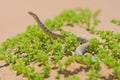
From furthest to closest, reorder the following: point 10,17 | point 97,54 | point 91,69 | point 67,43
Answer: point 10,17 → point 67,43 → point 97,54 → point 91,69

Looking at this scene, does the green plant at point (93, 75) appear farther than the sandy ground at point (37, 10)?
No

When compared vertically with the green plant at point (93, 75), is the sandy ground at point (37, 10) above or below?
above

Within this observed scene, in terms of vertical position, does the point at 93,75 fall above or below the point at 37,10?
below

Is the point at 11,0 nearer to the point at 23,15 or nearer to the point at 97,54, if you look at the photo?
the point at 23,15

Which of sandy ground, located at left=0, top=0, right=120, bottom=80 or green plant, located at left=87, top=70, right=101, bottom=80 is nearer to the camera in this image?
green plant, located at left=87, top=70, right=101, bottom=80

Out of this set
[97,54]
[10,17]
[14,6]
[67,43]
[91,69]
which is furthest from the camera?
[14,6]

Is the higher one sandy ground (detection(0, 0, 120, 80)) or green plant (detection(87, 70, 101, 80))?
sandy ground (detection(0, 0, 120, 80))

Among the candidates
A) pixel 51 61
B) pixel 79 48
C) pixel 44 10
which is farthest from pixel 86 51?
pixel 44 10

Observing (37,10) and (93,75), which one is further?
(37,10)
